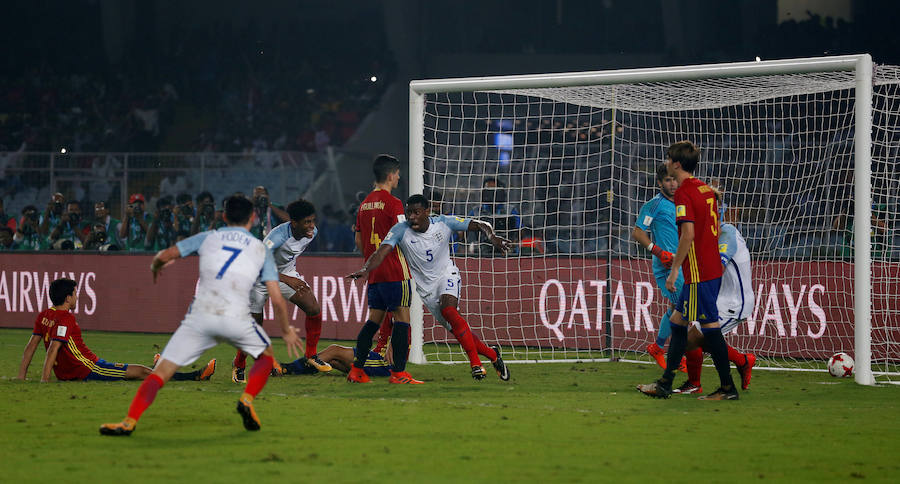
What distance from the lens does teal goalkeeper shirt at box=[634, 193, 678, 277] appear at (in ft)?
33.7

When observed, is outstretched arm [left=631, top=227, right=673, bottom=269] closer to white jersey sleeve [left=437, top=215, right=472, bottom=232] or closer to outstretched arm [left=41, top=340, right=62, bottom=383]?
white jersey sleeve [left=437, top=215, right=472, bottom=232]

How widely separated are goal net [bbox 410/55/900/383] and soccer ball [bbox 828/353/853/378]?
0.88 feet

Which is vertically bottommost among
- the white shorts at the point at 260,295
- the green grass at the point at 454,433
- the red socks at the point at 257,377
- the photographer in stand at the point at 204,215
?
the green grass at the point at 454,433

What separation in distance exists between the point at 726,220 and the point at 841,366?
2.81m

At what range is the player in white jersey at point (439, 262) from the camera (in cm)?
988

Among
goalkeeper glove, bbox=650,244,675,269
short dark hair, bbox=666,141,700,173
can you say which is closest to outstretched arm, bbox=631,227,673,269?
goalkeeper glove, bbox=650,244,675,269

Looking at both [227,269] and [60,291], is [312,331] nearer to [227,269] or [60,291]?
[60,291]

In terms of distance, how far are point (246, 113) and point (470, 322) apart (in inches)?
547

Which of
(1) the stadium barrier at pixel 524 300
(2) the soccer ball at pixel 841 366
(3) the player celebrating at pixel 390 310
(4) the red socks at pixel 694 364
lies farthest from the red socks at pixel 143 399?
(1) the stadium barrier at pixel 524 300

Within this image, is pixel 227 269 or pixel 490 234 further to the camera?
pixel 490 234

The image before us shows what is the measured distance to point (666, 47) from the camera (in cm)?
2381

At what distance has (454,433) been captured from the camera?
22.6ft

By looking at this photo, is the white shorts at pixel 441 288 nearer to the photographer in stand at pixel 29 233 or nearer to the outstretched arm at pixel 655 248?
the outstretched arm at pixel 655 248

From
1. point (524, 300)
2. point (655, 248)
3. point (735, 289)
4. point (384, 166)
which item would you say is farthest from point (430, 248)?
point (524, 300)
